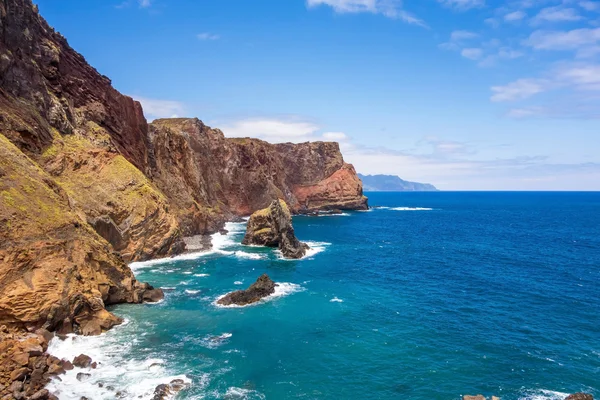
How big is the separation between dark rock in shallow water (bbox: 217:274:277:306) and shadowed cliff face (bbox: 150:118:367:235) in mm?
45714

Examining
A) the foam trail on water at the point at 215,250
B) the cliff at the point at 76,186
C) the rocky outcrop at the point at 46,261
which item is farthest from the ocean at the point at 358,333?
the cliff at the point at 76,186

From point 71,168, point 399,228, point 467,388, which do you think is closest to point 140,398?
point 467,388

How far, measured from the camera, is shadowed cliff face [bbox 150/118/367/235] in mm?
102812

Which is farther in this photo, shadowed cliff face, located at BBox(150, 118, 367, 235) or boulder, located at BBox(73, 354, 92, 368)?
shadowed cliff face, located at BBox(150, 118, 367, 235)

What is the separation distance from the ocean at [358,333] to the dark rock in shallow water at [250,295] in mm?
1625

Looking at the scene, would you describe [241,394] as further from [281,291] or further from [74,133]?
[74,133]

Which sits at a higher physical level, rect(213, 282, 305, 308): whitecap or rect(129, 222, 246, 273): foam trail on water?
rect(129, 222, 246, 273): foam trail on water

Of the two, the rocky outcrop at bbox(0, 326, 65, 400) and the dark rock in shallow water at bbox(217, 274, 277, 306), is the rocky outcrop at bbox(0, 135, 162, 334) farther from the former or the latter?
the dark rock in shallow water at bbox(217, 274, 277, 306)

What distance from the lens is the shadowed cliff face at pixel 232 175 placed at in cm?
10281

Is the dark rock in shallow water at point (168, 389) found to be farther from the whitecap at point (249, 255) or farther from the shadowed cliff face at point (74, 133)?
the whitecap at point (249, 255)

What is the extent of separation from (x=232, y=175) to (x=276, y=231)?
6261 centimetres

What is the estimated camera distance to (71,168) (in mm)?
63281

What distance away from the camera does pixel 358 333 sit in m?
42.8

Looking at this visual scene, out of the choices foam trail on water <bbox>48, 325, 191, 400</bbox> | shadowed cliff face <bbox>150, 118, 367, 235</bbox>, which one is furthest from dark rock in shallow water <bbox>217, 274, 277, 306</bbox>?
shadowed cliff face <bbox>150, 118, 367, 235</bbox>
